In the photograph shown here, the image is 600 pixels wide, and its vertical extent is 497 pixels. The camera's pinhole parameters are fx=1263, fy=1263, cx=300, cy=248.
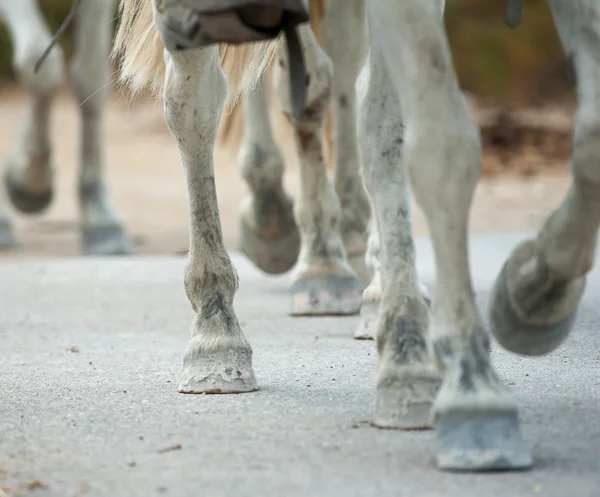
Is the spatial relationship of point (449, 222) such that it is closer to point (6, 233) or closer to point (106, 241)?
point (106, 241)

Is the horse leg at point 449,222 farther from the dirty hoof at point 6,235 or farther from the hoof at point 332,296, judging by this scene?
the dirty hoof at point 6,235

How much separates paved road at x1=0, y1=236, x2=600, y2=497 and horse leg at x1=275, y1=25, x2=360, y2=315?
0.13m

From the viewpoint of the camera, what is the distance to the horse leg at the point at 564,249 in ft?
7.64

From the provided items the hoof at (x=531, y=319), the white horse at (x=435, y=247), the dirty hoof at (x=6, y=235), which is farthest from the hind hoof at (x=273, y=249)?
the dirty hoof at (x=6, y=235)

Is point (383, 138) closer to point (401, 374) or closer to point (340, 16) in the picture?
point (401, 374)

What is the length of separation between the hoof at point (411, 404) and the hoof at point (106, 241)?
189 inches

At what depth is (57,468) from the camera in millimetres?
2342

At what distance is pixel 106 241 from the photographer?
7.27 m

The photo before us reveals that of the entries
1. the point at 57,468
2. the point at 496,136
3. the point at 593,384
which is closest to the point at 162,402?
the point at 57,468

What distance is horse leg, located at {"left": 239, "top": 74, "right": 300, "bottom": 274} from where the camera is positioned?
510cm

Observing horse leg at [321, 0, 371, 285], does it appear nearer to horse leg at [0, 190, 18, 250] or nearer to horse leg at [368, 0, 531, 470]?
horse leg at [368, 0, 531, 470]

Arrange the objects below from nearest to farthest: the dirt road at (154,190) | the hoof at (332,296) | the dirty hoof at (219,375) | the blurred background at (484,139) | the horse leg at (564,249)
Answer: the horse leg at (564,249), the dirty hoof at (219,375), the hoof at (332,296), the dirt road at (154,190), the blurred background at (484,139)

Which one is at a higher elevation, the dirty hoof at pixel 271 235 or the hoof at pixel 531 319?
the hoof at pixel 531 319

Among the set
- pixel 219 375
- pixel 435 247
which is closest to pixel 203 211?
pixel 219 375
